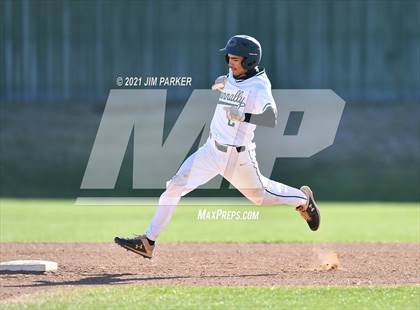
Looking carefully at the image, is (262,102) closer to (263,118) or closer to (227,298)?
(263,118)

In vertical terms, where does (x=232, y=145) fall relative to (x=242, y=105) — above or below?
below

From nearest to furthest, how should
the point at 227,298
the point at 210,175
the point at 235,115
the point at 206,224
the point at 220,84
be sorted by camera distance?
1. the point at 227,298
2. the point at 235,115
3. the point at 210,175
4. the point at 220,84
5. the point at 206,224

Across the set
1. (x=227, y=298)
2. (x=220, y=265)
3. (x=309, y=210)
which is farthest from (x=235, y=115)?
(x=227, y=298)

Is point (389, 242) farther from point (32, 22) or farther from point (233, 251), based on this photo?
point (32, 22)

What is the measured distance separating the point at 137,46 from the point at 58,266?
17.3 meters

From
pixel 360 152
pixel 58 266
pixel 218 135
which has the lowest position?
pixel 360 152

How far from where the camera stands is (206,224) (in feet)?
57.9

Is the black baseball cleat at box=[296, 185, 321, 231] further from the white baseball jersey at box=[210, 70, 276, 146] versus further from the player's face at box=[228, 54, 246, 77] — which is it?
the player's face at box=[228, 54, 246, 77]

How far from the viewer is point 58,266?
1068 centimetres

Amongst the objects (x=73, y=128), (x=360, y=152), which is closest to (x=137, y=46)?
(x=73, y=128)

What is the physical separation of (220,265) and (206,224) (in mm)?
6745

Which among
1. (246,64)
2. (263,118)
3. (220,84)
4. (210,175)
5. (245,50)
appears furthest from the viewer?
(220,84)

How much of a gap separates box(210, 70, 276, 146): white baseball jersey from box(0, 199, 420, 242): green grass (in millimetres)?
4556

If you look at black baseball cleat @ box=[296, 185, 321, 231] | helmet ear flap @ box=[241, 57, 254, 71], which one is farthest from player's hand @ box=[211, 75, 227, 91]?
black baseball cleat @ box=[296, 185, 321, 231]
